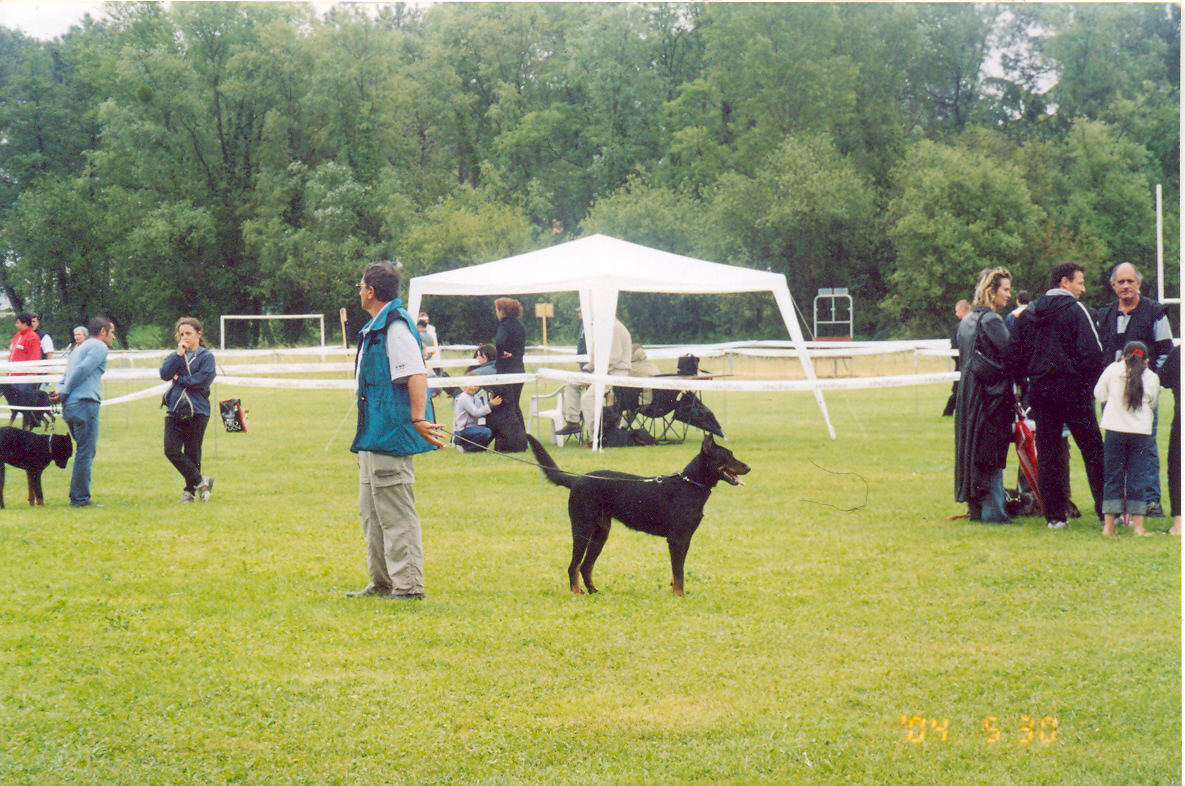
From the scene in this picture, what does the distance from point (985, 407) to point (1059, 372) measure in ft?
1.96

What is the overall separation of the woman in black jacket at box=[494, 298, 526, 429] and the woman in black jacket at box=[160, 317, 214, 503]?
3869 millimetres

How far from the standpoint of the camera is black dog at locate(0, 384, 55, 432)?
14.5m

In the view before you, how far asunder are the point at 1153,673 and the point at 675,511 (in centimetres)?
212

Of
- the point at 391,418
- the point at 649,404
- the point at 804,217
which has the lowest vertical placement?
the point at 649,404

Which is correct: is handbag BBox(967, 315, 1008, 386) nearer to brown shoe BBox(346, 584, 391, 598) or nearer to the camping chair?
brown shoe BBox(346, 584, 391, 598)

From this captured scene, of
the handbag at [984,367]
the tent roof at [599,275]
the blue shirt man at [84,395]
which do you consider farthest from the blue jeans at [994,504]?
the blue shirt man at [84,395]

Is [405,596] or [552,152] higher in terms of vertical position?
[552,152]

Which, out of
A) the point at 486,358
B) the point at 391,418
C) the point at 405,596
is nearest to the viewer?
the point at 391,418

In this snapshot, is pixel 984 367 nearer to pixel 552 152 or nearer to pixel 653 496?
pixel 653 496

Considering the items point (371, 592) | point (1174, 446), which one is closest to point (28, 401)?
point (371, 592)

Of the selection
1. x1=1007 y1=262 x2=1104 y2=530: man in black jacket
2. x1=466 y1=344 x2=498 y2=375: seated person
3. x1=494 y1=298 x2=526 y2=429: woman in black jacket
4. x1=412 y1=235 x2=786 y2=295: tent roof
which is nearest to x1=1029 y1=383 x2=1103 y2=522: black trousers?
x1=1007 y1=262 x2=1104 y2=530: man in black jacket

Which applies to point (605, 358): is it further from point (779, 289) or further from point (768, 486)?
point (768, 486)

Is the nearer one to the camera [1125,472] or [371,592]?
[371,592]

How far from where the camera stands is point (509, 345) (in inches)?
495
